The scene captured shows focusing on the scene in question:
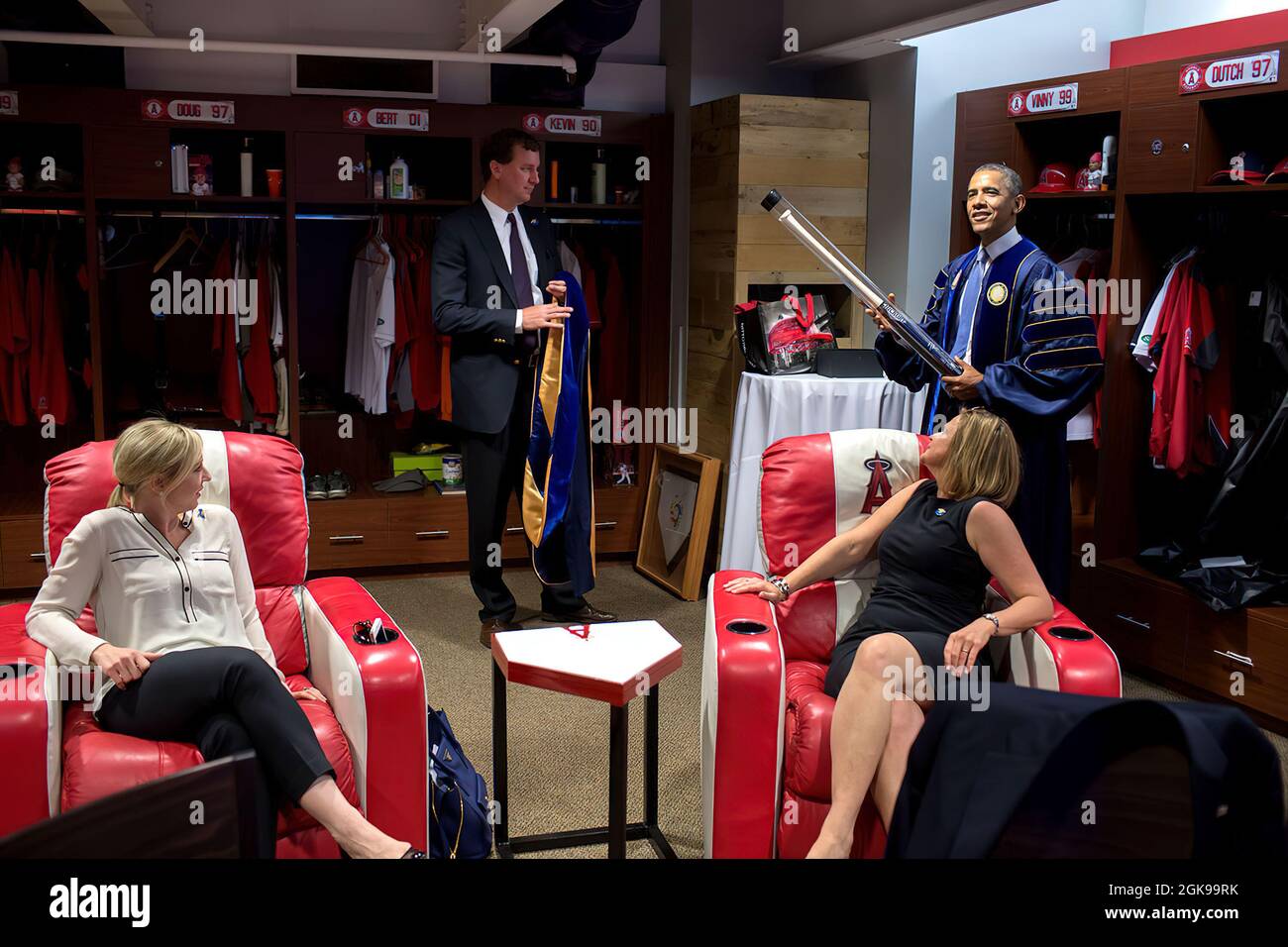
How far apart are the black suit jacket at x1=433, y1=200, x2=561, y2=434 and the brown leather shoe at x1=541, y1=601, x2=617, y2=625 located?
Answer: 746 mm

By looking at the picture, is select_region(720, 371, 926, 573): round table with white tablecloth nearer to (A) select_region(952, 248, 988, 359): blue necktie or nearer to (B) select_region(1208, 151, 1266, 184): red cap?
(A) select_region(952, 248, 988, 359): blue necktie

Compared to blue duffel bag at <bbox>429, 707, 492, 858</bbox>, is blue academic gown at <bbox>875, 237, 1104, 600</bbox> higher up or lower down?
higher up

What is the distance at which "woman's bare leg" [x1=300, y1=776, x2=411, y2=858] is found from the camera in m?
2.30

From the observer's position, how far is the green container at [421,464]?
212 inches

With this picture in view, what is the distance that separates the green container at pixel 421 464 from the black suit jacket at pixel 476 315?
1.16 meters

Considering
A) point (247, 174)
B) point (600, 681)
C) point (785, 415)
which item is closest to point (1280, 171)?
point (785, 415)

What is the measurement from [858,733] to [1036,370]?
58.0 inches

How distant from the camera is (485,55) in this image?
15.4 ft

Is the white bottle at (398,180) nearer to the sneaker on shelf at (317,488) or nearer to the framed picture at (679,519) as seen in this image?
the sneaker on shelf at (317,488)

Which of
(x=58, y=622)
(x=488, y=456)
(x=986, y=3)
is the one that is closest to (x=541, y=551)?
(x=488, y=456)

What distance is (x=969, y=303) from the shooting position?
364 cm

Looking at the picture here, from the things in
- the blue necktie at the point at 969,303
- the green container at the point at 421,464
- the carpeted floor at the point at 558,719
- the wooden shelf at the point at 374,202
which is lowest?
the carpeted floor at the point at 558,719

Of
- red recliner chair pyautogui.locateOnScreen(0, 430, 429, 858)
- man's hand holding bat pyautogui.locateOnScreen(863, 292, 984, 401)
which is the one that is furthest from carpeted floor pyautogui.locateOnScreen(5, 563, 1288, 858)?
man's hand holding bat pyautogui.locateOnScreen(863, 292, 984, 401)

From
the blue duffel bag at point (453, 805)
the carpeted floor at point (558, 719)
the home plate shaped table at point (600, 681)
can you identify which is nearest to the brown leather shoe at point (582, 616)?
the carpeted floor at point (558, 719)
